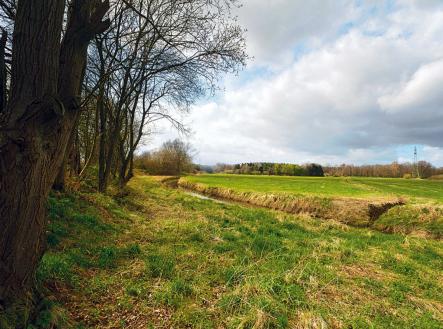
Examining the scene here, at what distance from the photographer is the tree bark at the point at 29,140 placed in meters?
Result: 3.42

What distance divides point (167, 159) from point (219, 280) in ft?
205

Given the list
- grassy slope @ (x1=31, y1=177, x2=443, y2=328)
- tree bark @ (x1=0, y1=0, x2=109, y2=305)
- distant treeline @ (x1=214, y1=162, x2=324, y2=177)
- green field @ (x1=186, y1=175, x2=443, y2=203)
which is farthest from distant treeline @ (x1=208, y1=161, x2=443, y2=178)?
tree bark @ (x1=0, y1=0, x2=109, y2=305)

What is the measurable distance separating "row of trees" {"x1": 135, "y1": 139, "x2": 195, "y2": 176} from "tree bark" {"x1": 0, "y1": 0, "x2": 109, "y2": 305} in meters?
60.6

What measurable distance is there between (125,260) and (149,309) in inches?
80.8

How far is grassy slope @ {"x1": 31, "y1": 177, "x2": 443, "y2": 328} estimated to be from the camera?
14.4 ft

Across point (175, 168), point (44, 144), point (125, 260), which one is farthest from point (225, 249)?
point (175, 168)

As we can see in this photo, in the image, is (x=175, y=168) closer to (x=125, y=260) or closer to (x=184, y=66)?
(x=184, y=66)

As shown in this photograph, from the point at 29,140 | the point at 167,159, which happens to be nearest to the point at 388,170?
the point at 167,159

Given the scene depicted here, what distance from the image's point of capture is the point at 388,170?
10562cm

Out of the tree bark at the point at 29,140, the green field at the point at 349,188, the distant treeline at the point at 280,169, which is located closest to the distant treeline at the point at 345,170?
the distant treeline at the point at 280,169

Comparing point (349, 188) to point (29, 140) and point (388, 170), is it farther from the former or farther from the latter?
point (388, 170)

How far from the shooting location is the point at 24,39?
11.9ft

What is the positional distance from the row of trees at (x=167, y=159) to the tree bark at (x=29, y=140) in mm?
60555

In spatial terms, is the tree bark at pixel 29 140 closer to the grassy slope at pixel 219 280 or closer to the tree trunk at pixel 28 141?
the tree trunk at pixel 28 141
